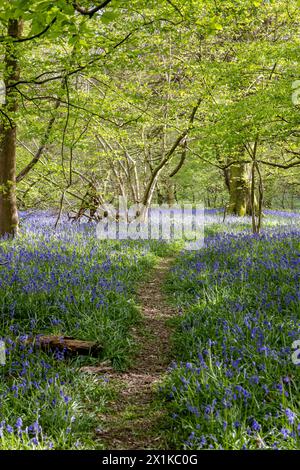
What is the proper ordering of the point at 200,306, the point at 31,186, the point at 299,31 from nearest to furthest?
the point at 200,306, the point at 299,31, the point at 31,186

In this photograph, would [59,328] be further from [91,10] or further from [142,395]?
[91,10]

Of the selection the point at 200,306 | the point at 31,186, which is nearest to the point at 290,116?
the point at 200,306

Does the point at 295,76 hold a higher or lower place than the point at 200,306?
higher

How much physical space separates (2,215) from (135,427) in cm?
853

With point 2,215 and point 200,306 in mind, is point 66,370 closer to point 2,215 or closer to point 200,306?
point 200,306

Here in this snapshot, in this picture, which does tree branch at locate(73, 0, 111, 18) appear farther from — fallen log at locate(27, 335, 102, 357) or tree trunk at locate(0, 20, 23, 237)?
tree trunk at locate(0, 20, 23, 237)

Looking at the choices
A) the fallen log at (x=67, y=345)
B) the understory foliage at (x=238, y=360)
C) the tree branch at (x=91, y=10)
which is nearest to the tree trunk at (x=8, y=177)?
the understory foliage at (x=238, y=360)

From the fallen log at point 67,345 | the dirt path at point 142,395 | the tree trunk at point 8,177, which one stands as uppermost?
the tree trunk at point 8,177

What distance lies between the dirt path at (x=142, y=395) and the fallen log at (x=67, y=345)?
0.42m

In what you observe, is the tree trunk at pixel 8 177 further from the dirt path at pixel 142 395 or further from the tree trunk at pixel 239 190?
the tree trunk at pixel 239 190

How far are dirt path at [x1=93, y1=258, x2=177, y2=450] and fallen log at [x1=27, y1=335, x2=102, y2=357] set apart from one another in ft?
1.36

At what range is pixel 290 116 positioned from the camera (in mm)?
8016

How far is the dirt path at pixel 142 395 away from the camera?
313 centimetres

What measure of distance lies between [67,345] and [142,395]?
111 centimetres
